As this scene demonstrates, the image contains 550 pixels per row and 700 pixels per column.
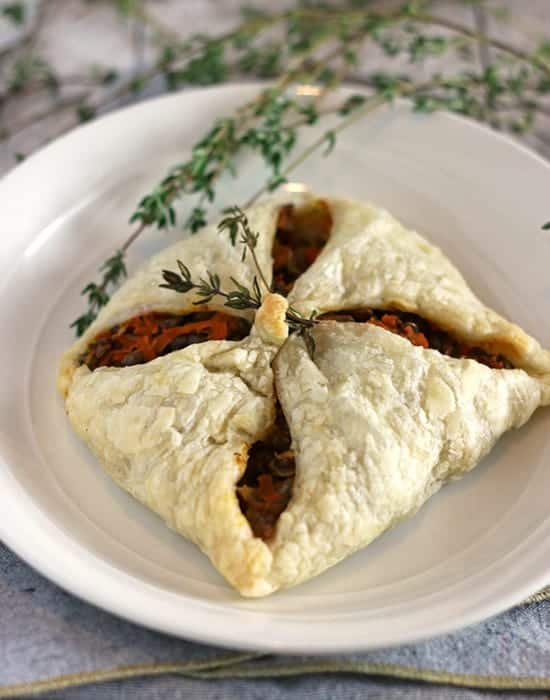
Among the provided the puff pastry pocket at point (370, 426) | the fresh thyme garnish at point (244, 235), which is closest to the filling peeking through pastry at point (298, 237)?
the fresh thyme garnish at point (244, 235)

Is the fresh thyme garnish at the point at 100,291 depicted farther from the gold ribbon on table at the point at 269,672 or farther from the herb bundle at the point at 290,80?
the gold ribbon on table at the point at 269,672

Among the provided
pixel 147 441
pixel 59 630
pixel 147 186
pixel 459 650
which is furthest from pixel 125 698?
pixel 147 186

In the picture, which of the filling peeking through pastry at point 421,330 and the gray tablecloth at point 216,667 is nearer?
the gray tablecloth at point 216,667

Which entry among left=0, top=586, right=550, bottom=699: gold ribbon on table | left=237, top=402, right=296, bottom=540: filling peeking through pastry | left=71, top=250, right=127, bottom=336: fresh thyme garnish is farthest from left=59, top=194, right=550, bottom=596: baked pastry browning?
left=0, top=586, right=550, bottom=699: gold ribbon on table

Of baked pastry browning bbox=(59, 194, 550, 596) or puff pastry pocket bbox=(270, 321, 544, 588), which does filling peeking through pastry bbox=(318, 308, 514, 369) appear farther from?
puff pastry pocket bbox=(270, 321, 544, 588)

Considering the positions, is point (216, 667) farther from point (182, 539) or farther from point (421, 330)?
point (421, 330)

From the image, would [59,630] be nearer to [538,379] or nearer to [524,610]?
[524,610]
